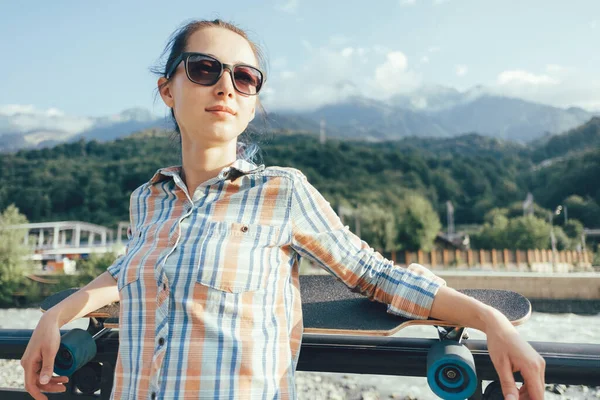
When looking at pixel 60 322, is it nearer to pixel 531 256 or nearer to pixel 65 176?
pixel 531 256

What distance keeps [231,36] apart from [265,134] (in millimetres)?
572

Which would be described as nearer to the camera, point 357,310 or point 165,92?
point 357,310

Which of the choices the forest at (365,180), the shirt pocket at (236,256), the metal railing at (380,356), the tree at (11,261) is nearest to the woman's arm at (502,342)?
the metal railing at (380,356)

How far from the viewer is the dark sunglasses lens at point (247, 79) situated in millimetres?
1361

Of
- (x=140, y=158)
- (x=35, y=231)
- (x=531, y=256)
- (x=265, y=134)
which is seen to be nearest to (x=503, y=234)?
(x=531, y=256)

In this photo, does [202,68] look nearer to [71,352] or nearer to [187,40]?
[187,40]

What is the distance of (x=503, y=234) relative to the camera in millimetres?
37625

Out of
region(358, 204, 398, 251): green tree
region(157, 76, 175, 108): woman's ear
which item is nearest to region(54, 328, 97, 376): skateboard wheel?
region(157, 76, 175, 108): woman's ear

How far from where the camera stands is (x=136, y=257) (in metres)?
1.30

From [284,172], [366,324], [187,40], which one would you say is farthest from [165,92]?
[366,324]

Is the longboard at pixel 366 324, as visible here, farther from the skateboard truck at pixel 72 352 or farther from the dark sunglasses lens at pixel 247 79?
the dark sunglasses lens at pixel 247 79

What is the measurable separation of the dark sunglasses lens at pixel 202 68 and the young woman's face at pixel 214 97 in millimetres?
22

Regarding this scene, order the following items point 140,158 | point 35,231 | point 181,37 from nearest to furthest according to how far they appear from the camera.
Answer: point 181,37 → point 35,231 → point 140,158

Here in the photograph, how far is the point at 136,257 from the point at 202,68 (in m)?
0.59
